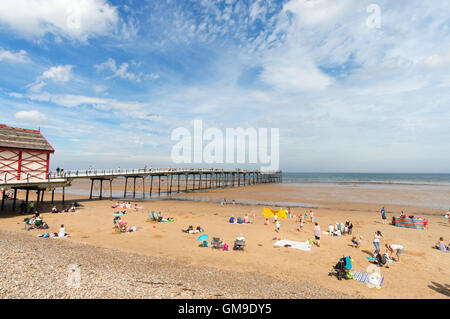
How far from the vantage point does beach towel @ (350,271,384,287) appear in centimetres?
820

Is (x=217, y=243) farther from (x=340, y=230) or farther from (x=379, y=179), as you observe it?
(x=379, y=179)

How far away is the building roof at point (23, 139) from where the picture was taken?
19.0m

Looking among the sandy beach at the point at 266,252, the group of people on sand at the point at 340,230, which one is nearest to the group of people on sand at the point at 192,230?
the sandy beach at the point at 266,252

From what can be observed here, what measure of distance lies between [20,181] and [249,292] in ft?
69.1

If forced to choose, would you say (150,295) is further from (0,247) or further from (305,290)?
(0,247)

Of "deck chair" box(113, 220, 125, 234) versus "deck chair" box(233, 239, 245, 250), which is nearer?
"deck chair" box(233, 239, 245, 250)

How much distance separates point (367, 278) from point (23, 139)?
25993 millimetres

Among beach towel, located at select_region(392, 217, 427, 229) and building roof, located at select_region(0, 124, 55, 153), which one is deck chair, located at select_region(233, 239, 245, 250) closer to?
beach towel, located at select_region(392, 217, 427, 229)

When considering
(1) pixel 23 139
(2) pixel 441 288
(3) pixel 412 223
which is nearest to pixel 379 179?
(3) pixel 412 223

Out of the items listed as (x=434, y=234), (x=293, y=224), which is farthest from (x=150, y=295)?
(x=434, y=234)

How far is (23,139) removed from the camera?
2006 centimetres

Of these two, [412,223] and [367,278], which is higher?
[412,223]

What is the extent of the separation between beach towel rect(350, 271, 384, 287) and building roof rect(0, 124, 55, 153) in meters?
24.7

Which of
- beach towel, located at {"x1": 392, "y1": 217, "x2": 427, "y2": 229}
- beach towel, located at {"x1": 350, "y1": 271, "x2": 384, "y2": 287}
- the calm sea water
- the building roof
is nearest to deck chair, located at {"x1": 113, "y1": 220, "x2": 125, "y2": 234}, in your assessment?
the building roof
